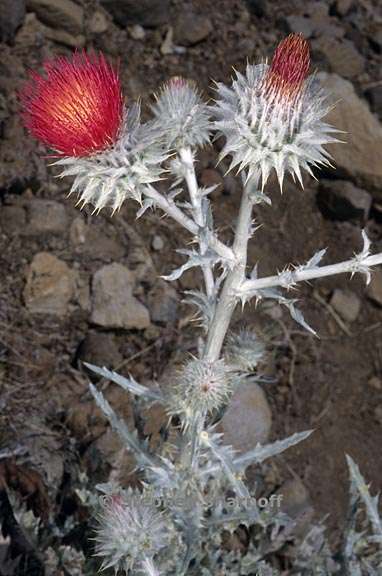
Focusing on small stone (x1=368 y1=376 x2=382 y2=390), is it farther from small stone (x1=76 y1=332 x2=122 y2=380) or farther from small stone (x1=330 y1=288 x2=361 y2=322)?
small stone (x1=76 y1=332 x2=122 y2=380)

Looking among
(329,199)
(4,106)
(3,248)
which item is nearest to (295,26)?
(329,199)

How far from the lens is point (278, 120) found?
286cm

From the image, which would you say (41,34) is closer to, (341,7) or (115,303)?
(115,303)

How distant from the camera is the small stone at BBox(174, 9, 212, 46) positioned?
6934 millimetres

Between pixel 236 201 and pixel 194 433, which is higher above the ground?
pixel 194 433

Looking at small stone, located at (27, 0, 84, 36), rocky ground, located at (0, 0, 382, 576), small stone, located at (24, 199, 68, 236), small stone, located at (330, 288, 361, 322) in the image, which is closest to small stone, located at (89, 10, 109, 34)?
rocky ground, located at (0, 0, 382, 576)

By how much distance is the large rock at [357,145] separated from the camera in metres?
6.48

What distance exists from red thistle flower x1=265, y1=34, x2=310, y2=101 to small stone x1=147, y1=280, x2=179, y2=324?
2.81 m

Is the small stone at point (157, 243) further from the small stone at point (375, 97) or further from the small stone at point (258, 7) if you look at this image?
the small stone at point (258, 7)

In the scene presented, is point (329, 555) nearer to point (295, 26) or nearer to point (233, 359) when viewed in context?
point (233, 359)

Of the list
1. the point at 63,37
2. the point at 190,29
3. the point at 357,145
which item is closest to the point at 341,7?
the point at 190,29

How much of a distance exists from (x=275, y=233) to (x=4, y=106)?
7.86ft

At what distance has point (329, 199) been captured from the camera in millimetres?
6457

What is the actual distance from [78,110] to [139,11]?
4.26 meters
